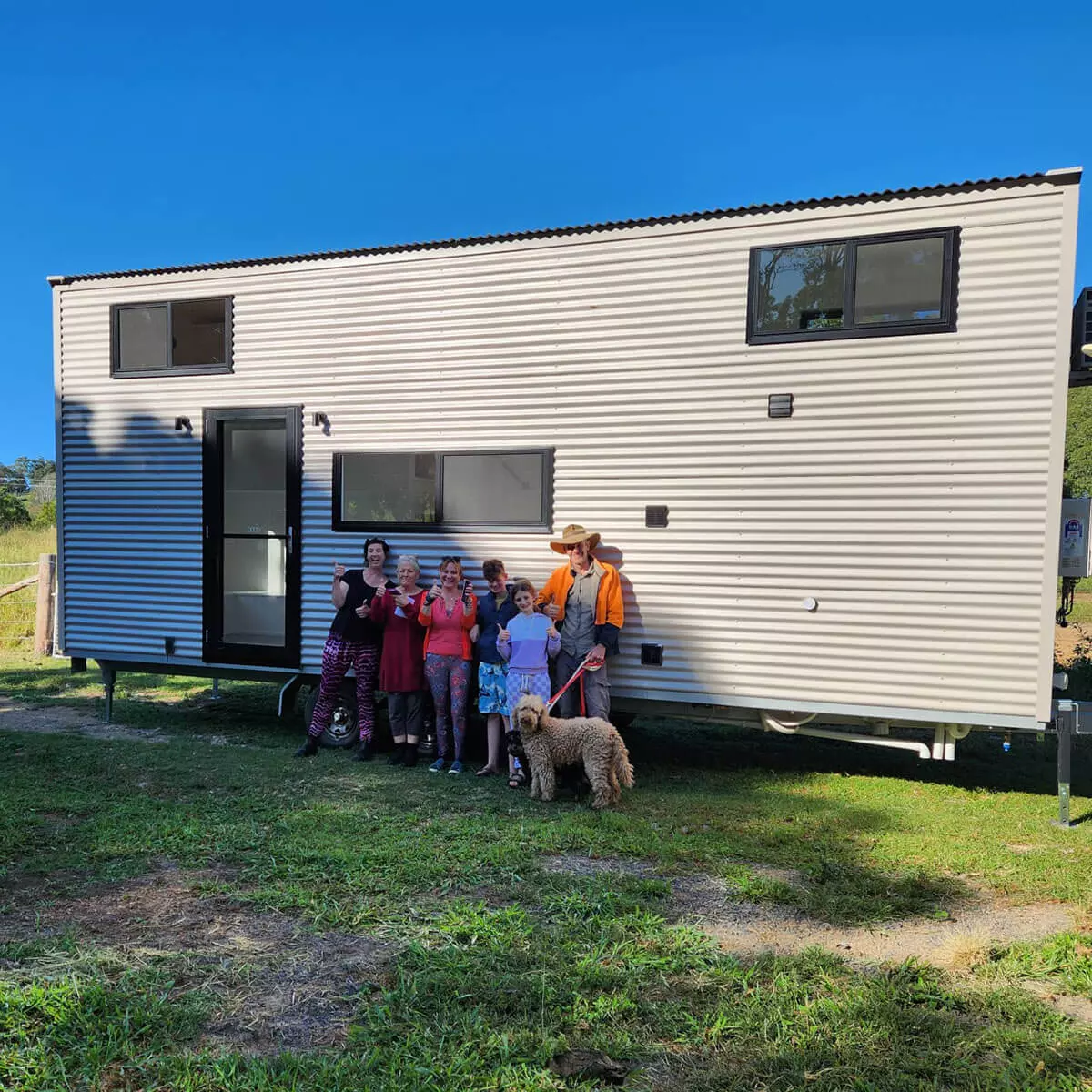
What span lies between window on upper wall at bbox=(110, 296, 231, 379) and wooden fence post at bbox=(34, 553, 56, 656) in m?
5.35

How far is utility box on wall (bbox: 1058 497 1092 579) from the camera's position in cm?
535

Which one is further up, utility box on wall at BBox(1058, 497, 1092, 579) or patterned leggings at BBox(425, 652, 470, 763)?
utility box on wall at BBox(1058, 497, 1092, 579)

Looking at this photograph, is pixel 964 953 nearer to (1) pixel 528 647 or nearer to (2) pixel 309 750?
(1) pixel 528 647

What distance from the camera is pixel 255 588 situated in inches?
343

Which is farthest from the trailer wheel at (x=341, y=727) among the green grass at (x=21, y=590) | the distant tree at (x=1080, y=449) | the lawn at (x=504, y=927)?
the distant tree at (x=1080, y=449)

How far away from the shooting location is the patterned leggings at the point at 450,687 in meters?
6.47

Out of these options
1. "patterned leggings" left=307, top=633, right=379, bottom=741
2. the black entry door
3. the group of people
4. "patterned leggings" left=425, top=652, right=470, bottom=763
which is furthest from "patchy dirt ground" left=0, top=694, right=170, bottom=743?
"patterned leggings" left=425, top=652, right=470, bottom=763

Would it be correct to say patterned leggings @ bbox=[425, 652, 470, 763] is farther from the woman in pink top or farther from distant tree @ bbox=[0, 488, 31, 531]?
distant tree @ bbox=[0, 488, 31, 531]

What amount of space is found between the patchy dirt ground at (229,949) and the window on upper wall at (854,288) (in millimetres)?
4471

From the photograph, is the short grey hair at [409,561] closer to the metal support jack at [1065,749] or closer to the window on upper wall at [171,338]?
the window on upper wall at [171,338]

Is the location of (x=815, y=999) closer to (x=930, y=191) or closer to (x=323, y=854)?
(x=323, y=854)

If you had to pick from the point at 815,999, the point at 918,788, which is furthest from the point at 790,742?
the point at 815,999

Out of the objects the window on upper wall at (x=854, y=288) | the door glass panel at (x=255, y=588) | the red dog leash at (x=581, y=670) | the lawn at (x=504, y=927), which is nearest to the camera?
the lawn at (x=504, y=927)

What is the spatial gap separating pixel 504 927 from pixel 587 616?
107 inches
